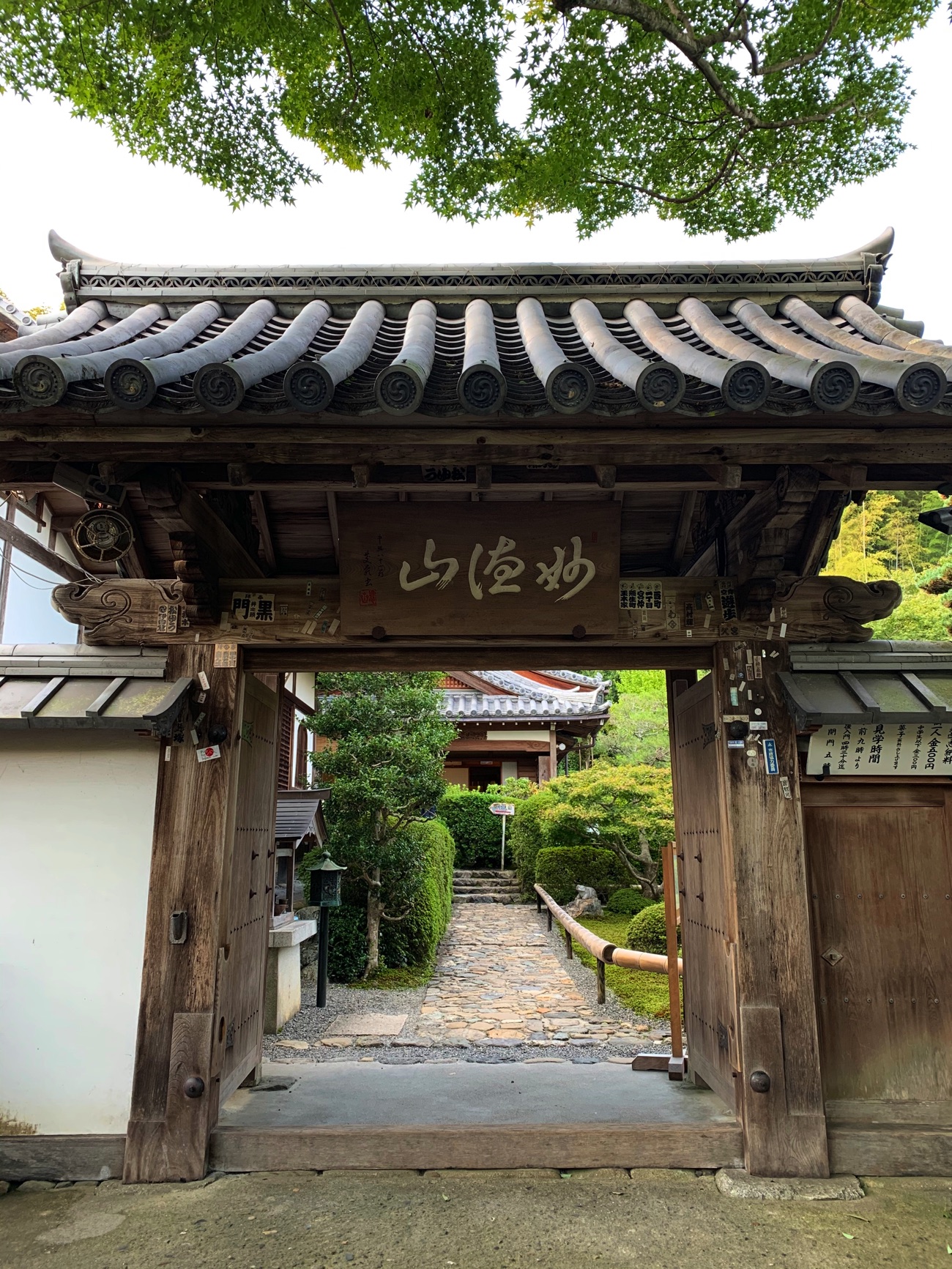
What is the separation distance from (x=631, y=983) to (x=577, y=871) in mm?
5899

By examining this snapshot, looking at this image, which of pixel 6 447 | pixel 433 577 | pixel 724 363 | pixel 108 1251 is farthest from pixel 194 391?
pixel 108 1251

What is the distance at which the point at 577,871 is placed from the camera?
715 inches

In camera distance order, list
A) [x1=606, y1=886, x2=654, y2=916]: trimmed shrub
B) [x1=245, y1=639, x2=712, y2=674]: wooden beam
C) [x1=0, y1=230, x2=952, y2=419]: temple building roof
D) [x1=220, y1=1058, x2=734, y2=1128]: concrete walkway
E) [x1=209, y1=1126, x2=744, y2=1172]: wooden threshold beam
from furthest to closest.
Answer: [x1=606, y1=886, x2=654, y2=916]: trimmed shrub < [x1=245, y1=639, x2=712, y2=674]: wooden beam < [x1=220, y1=1058, x2=734, y2=1128]: concrete walkway < [x1=209, y1=1126, x2=744, y2=1172]: wooden threshold beam < [x1=0, y1=230, x2=952, y2=419]: temple building roof

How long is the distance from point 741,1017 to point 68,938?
4.18 m

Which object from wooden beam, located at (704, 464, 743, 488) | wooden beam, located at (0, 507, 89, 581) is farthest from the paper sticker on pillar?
wooden beam, located at (0, 507, 89, 581)

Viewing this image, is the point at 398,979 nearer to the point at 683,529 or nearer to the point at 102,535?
the point at 683,529

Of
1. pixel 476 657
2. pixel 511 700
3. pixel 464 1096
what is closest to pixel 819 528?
pixel 476 657

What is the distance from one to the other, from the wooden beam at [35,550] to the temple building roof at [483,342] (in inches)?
175

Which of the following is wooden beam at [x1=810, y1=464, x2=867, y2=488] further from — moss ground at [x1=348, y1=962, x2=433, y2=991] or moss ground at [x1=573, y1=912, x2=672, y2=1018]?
moss ground at [x1=348, y1=962, x2=433, y2=991]

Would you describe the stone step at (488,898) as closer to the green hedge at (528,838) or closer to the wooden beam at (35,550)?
the green hedge at (528,838)

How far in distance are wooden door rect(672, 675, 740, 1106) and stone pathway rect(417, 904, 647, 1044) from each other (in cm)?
357

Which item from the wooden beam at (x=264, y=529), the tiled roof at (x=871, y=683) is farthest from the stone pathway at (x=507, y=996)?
the wooden beam at (x=264, y=529)

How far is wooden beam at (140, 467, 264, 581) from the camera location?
4273 mm

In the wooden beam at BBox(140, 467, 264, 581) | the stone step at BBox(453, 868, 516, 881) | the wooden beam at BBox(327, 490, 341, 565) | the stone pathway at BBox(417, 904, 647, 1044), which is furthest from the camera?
the stone step at BBox(453, 868, 516, 881)
